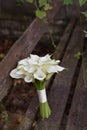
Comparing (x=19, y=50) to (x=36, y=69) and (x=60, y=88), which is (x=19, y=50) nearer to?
(x=60, y=88)

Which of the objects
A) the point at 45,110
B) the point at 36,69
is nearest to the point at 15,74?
the point at 36,69

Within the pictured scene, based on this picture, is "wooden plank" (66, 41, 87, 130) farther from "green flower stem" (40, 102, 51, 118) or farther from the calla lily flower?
the calla lily flower

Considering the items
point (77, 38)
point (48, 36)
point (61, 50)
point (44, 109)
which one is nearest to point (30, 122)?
point (44, 109)

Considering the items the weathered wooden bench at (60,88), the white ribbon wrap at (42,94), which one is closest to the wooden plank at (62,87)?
the weathered wooden bench at (60,88)

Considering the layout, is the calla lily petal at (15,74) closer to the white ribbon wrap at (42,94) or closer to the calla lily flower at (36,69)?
the calla lily flower at (36,69)

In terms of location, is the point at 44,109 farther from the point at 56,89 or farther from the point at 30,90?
the point at 30,90

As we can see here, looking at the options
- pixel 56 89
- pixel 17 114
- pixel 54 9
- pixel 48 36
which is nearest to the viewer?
pixel 56 89
